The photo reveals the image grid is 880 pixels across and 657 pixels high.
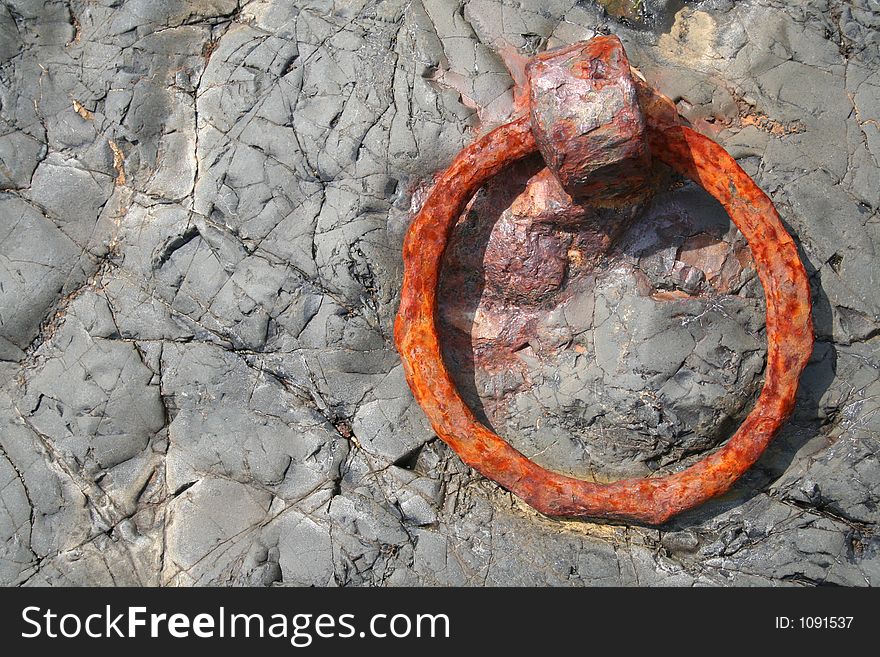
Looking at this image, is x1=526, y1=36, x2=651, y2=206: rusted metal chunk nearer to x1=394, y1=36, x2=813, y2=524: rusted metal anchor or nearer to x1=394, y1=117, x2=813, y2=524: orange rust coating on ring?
x1=394, y1=36, x2=813, y2=524: rusted metal anchor

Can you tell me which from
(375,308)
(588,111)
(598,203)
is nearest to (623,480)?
(598,203)

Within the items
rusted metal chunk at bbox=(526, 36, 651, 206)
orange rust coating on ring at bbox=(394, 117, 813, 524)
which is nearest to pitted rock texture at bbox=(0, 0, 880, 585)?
orange rust coating on ring at bbox=(394, 117, 813, 524)

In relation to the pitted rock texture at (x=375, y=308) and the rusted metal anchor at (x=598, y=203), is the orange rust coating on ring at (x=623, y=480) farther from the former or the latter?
the pitted rock texture at (x=375, y=308)

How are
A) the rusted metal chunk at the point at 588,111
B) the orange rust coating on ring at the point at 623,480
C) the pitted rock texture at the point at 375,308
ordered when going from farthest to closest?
the pitted rock texture at the point at 375,308, the orange rust coating on ring at the point at 623,480, the rusted metal chunk at the point at 588,111

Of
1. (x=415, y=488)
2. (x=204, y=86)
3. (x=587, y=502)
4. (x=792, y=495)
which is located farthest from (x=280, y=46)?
(x=792, y=495)

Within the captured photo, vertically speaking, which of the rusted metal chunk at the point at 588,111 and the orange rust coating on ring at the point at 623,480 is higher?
the rusted metal chunk at the point at 588,111

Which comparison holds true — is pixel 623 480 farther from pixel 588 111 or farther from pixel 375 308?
pixel 588 111

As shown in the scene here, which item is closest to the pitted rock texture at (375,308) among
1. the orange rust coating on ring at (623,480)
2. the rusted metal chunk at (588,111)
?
the orange rust coating on ring at (623,480)

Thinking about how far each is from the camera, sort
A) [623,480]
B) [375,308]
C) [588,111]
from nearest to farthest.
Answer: [588,111]
[623,480]
[375,308]
